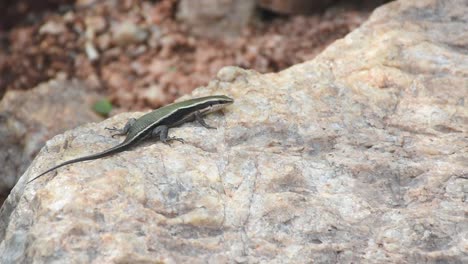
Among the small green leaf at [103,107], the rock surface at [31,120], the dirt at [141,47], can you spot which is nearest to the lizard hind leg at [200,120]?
the rock surface at [31,120]

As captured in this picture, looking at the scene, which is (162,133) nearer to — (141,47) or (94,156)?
(94,156)

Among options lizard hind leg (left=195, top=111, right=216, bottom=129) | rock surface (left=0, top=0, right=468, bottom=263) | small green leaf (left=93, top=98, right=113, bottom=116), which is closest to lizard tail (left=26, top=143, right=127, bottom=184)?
rock surface (left=0, top=0, right=468, bottom=263)

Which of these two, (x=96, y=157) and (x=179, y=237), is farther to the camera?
(x=96, y=157)

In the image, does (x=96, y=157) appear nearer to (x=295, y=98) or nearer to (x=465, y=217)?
(x=295, y=98)

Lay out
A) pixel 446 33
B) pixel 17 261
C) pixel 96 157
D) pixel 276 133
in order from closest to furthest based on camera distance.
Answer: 1. pixel 17 261
2. pixel 96 157
3. pixel 276 133
4. pixel 446 33

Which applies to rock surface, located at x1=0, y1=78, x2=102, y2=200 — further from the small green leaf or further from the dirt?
the dirt

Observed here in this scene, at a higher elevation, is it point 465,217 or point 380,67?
point 380,67

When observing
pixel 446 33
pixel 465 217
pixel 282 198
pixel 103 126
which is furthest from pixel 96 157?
A: pixel 446 33
